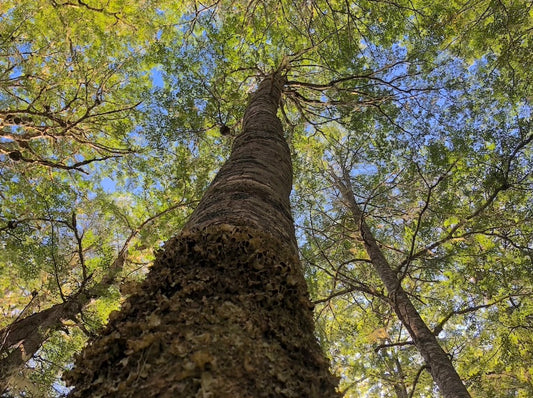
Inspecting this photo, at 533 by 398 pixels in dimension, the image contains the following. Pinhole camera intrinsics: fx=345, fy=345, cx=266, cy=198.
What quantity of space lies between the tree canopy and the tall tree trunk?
5149 millimetres

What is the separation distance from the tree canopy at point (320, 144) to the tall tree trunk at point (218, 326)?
16.9 feet

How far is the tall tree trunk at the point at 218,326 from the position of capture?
2.83 feet

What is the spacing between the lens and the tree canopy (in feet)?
23.5

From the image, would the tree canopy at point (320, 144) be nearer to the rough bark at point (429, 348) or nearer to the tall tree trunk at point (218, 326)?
the rough bark at point (429, 348)

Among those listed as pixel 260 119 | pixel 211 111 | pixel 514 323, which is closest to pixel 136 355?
pixel 260 119

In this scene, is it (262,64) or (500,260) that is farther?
(262,64)

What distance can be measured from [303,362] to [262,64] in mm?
9678

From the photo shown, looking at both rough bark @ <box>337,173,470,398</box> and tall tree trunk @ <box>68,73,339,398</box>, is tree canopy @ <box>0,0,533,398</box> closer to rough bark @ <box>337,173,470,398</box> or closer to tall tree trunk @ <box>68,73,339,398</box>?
rough bark @ <box>337,173,470,398</box>

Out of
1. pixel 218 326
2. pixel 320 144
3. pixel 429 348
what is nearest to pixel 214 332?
pixel 218 326

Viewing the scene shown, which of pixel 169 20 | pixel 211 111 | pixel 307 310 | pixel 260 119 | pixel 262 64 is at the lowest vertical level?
pixel 307 310

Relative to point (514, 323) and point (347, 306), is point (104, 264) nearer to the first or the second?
point (347, 306)

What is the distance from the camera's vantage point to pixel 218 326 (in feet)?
3.39

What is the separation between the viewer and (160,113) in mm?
8508

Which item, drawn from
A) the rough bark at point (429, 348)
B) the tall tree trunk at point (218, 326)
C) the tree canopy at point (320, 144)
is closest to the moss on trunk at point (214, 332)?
the tall tree trunk at point (218, 326)
